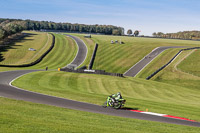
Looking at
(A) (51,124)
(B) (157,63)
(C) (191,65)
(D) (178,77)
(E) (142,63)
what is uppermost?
(A) (51,124)

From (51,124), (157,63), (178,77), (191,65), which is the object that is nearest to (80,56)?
(157,63)

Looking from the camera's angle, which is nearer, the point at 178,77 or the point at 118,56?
the point at 178,77

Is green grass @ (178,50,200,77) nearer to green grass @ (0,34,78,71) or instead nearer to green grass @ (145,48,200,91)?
green grass @ (145,48,200,91)

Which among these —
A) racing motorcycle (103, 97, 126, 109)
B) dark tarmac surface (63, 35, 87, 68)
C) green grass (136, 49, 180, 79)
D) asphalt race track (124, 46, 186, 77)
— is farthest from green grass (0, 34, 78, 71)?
racing motorcycle (103, 97, 126, 109)

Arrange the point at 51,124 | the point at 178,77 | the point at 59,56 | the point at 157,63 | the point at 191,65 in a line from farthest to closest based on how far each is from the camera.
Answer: the point at 59,56 < the point at 157,63 < the point at 191,65 < the point at 178,77 < the point at 51,124

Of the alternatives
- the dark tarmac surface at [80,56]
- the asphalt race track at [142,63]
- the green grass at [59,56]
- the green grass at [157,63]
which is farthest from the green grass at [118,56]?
the green grass at [59,56]

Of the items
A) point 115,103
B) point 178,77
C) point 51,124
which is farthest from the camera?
point 178,77

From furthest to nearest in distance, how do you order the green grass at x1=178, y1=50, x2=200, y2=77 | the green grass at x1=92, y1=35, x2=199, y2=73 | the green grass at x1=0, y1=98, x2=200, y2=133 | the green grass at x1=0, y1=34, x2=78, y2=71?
the green grass at x1=0, y1=34, x2=78, y2=71 → the green grass at x1=92, y1=35, x2=199, y2=73 → the green grass at x1=178, y1=50, x2=200, y2=77 → the green grass at x1=0, y1=98, x2=200, y2=133

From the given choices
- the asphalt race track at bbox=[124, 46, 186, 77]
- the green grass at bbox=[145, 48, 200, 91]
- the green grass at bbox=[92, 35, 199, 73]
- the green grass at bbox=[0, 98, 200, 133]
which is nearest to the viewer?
the green grass at bbox=[0, 98, 200, 133]

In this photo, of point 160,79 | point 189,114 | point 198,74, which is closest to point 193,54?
point 198,74

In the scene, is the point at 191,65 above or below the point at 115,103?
below

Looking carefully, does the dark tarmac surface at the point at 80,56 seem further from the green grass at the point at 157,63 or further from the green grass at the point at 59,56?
the green grass at the point at 157,63

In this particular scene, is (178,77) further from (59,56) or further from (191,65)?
(59,56)

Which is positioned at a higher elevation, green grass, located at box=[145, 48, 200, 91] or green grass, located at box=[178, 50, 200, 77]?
green grass, located at box=[178, 50, 200, 77]
